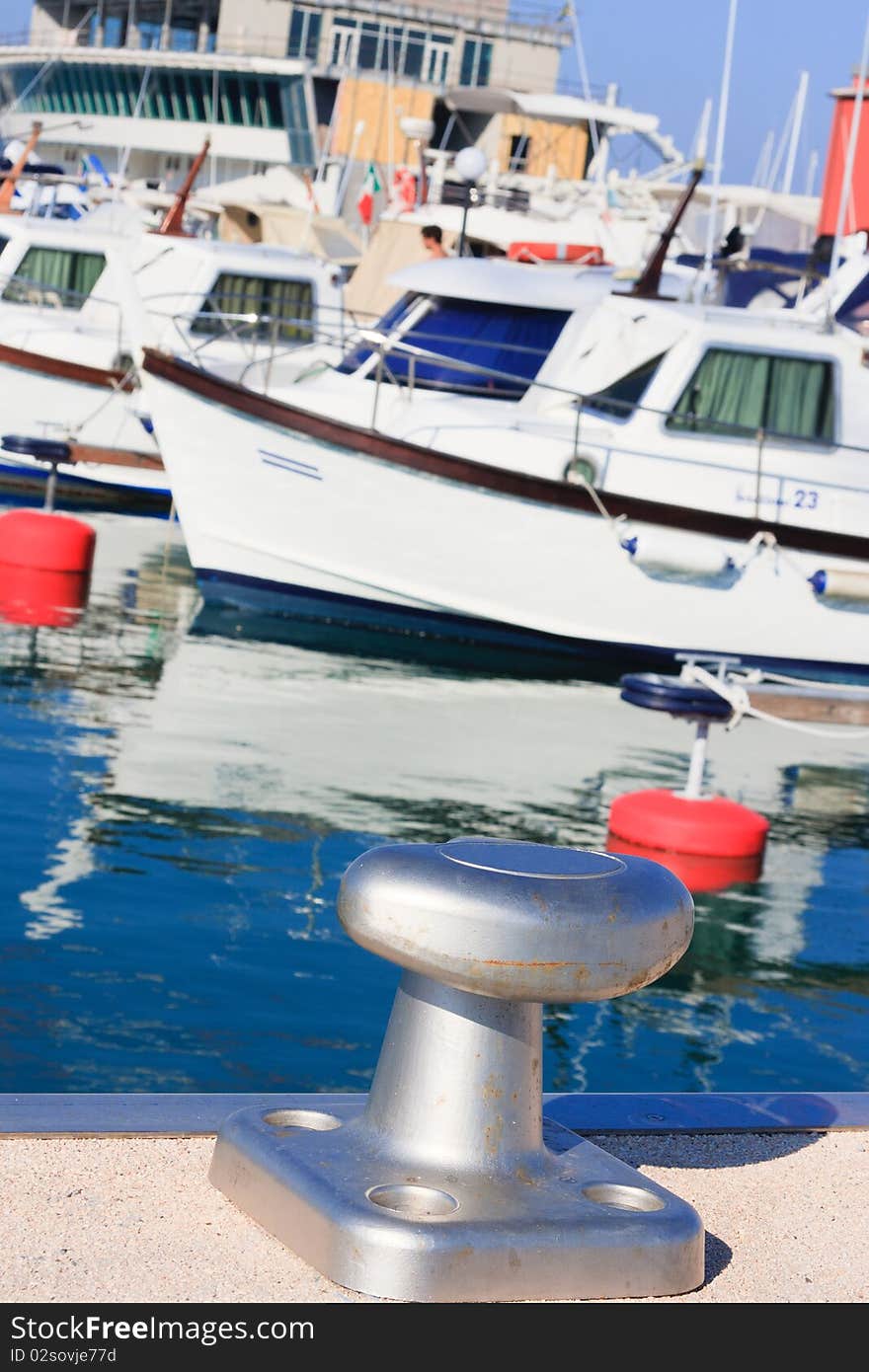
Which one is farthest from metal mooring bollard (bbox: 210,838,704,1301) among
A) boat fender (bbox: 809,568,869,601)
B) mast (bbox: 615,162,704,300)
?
mast (bbox: 615,162,704,300)

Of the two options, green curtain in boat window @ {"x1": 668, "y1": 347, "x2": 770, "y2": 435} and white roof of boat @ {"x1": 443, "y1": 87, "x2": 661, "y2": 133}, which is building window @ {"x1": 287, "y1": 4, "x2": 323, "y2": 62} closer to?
white roof of boat @ {"x1": 443, "y1": 87, "x2": 661, "y2": 133}

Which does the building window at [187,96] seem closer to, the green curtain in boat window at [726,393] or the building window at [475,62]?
the building window at [475,62]

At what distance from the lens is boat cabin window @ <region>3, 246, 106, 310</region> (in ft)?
78.9

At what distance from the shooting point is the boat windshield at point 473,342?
16.3 m

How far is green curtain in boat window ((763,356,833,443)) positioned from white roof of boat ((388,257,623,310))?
6.74ft

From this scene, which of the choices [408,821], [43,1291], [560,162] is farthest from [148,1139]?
[560,162]

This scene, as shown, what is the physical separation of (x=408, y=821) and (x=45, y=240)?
15853mm

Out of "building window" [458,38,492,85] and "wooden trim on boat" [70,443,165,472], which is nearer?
"wooden trim on boat" [70,443,165,472]

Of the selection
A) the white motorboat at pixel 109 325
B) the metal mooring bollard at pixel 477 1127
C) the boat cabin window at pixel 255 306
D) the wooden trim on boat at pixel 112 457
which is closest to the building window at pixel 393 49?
the white motorboat at pixel 109 325

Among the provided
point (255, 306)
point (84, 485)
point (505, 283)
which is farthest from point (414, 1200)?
point (84, 485)

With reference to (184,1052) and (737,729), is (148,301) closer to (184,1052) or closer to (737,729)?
(737,729)

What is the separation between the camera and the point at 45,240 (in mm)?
24141

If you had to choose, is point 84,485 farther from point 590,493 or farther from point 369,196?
point 590,493

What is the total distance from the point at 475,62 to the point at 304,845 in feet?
236
